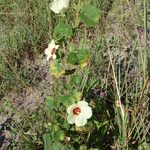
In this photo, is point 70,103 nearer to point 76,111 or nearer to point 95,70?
point 76,111

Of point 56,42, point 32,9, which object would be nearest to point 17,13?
point 32,9

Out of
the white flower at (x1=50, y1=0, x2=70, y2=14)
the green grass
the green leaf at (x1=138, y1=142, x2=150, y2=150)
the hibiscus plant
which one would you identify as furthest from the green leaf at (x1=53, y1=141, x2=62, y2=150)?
the white flower at (x1=50, y1=0, x2=70, y2=14)

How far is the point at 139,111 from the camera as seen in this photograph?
2.32 m

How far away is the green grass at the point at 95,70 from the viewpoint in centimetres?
230

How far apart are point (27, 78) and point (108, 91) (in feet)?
2.45

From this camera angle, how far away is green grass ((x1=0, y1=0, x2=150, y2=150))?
90.7 inches

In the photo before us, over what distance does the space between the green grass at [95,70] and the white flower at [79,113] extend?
118 millimetres

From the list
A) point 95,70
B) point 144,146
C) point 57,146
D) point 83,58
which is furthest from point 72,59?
point 95,70

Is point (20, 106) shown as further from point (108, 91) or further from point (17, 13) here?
point (17, 13)

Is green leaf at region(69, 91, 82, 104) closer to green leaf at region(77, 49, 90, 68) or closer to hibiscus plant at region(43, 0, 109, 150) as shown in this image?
hibiscus plant at region(43, 0, 109, 150)

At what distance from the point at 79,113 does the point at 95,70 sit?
0.91 meters

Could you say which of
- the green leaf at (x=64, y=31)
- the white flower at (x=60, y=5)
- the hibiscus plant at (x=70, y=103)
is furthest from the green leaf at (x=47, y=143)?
the white flower at (x=60, y=5)

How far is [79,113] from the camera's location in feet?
6.72

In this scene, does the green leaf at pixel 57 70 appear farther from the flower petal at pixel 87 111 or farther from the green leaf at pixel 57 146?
the green leaf at pixel 57 146
